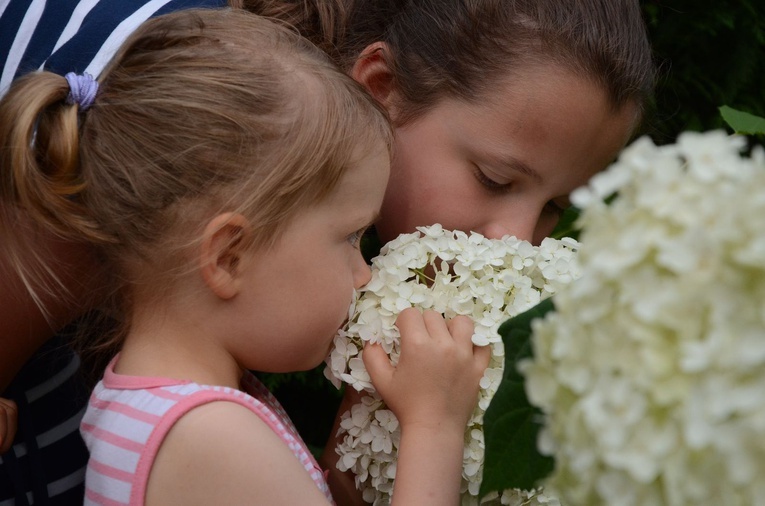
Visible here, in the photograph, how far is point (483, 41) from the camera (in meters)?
2.05

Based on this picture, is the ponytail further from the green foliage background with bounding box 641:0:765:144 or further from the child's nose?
the green foliage background with bounding box 641:0:765:144

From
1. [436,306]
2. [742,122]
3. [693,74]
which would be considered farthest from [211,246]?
[693,74]

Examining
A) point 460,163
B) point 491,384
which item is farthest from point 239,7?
point 491,384

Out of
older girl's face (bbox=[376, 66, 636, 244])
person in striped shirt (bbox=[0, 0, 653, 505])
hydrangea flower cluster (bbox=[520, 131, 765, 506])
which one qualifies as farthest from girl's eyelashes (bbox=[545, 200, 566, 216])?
hydrangea flower cluster (bbox=[520, 131, 765, 506])

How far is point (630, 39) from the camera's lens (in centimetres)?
209

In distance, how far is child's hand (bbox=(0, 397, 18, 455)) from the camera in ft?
5.57

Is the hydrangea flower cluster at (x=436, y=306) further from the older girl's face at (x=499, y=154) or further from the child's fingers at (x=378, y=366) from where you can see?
the older girl's face at (x=499, y=154)

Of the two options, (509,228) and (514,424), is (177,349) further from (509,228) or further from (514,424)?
(509,228)

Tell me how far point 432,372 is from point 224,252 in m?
0.40

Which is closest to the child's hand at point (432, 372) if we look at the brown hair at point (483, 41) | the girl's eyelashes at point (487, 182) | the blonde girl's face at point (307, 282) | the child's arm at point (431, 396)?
the child's arm at point (431, 396)

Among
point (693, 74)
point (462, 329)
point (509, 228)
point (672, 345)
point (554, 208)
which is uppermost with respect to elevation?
point (672, 345)

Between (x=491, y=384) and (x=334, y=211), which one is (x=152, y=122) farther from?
(x=491, y=384)

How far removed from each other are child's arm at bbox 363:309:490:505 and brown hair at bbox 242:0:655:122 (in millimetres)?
647

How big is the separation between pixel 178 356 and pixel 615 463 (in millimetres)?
959
